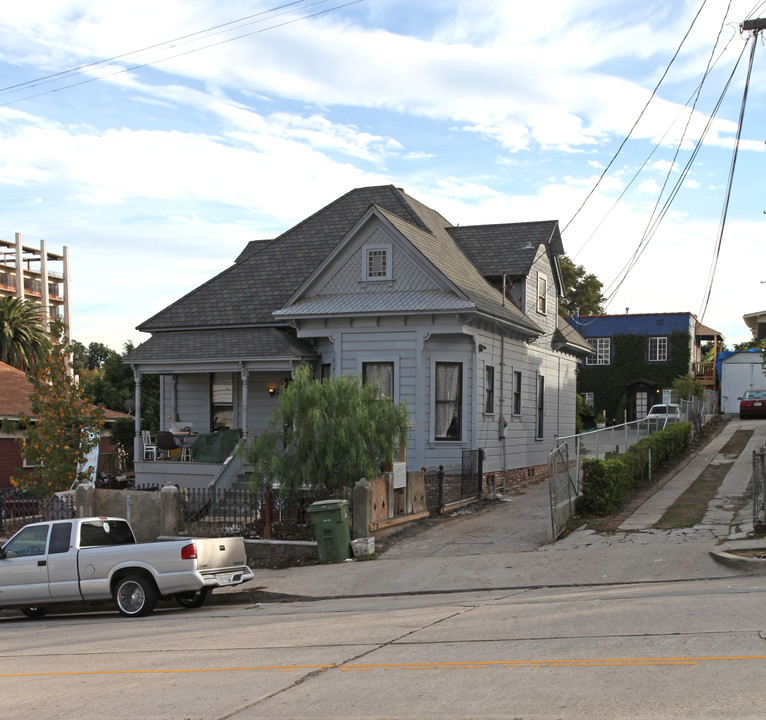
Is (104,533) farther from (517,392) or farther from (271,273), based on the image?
(517,392)

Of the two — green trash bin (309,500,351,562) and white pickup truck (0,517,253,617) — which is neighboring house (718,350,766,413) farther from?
white pickup truck (0,517,253,617)

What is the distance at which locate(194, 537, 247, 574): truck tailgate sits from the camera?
13.3 m

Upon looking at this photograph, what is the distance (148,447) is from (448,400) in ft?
28.4

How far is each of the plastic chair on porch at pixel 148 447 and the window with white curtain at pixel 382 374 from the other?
6483 millimetres

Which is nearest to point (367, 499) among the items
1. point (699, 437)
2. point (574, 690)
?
point (574, 690)

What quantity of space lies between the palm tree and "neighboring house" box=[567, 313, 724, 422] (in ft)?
108

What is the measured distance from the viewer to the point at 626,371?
191 ft

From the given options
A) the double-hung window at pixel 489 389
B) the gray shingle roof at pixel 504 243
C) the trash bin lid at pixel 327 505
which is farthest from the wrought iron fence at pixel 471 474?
the gray shingle roof at pixel 504 243

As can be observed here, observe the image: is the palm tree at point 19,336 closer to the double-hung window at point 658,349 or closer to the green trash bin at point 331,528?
the green trash bin at point 331,528

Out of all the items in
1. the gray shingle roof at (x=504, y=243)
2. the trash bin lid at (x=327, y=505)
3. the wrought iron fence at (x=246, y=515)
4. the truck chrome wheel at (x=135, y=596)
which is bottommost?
the truck chrome wheel at (x=135, y=596)

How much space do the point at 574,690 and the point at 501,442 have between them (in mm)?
18031

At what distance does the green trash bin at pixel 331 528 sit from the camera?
53.4 ft

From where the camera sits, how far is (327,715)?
6.55 metres

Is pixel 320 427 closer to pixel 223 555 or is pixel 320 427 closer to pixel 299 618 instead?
pixel 223 555
